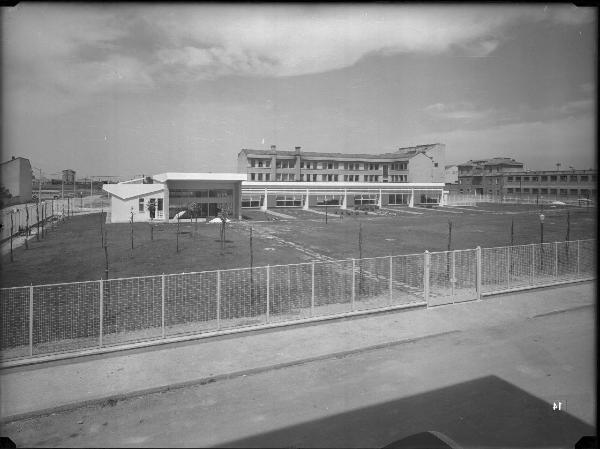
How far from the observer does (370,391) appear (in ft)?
23.2

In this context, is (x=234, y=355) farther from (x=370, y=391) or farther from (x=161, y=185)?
(x=161, y=185)

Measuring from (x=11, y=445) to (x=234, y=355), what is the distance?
12.7 ft

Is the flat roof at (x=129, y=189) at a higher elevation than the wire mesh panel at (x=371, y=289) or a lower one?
higher

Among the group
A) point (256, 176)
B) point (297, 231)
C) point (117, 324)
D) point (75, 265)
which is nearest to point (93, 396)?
point (117, 324)

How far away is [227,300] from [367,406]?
6.88m

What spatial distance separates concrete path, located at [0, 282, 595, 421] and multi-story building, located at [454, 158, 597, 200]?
6614 centimetres

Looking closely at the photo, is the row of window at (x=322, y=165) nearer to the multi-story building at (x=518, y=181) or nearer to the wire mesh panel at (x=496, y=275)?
the multi-story building at (x=518, y=181)

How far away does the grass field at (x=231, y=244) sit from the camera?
18.9 metres

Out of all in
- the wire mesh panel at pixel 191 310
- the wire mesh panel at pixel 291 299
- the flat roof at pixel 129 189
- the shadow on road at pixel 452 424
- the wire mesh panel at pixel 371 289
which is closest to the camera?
the shadow on road at pixel 452 424

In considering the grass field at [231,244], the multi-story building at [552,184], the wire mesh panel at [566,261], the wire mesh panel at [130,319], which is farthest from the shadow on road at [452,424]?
the multi-story building at [552,184]

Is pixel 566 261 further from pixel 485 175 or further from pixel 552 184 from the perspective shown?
pixel 485 175

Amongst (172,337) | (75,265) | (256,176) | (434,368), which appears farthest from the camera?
(256,176)

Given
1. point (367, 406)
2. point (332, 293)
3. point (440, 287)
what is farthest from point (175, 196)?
point (367, 406)

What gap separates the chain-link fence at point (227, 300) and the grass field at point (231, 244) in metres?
4.06
